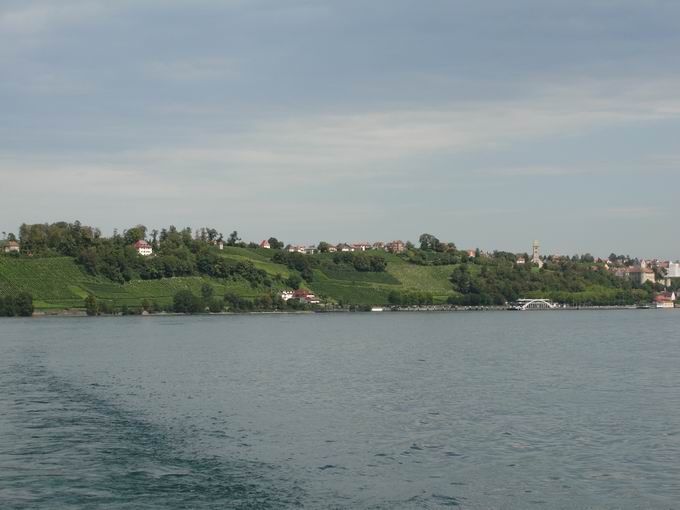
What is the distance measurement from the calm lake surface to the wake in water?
83 millimetres

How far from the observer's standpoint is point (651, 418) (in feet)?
138

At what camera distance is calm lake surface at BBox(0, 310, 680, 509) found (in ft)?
93.4

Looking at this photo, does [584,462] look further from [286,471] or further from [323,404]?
[323,404]

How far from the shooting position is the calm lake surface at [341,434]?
2847 centimetres

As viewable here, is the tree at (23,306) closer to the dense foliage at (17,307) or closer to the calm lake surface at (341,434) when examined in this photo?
the dense foliage at (17,307)

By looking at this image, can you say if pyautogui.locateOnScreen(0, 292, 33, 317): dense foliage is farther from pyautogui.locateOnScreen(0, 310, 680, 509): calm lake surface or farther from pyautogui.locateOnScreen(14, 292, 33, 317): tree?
pyautogui.locateOnScreen(0, 310, 680, 509): calm lake surface

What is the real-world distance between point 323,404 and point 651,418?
1730 centimetres

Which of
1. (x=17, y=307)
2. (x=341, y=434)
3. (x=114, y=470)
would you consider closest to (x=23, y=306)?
(x=17, y=307)

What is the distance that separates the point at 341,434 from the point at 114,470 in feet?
36.0

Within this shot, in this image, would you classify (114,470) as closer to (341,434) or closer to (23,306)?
(341,434)

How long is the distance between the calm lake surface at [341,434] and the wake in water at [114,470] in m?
0.08

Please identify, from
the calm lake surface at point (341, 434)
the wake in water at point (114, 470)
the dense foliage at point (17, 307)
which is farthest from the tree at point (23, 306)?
the wake in water at point (114, 470)

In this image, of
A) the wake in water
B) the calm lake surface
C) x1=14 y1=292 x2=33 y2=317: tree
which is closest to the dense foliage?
x1=14 y1=292 x2=33 y2=317: tree

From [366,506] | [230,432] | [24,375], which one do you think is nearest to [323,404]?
[230,432]
